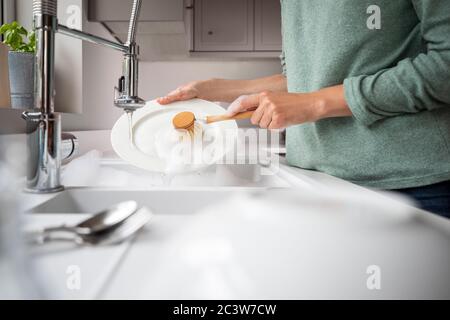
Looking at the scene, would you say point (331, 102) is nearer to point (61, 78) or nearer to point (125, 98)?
point (125, 98)

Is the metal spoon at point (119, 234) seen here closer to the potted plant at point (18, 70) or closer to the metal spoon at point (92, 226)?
the metal spoon at point (92, 226)

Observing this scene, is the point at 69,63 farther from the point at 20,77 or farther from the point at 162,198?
the point at 162,198

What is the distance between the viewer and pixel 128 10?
148cm

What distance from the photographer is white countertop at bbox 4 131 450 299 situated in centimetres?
23

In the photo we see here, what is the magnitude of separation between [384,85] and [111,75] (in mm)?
1610

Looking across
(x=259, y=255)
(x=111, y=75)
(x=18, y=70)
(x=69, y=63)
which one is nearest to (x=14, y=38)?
(x=18, y=70)

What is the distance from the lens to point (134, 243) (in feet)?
1.01

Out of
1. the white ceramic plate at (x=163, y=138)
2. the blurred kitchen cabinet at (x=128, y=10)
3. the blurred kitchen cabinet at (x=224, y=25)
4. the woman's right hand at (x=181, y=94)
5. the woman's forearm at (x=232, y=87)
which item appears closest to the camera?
the white ceramic plate at (x=163, y=138)

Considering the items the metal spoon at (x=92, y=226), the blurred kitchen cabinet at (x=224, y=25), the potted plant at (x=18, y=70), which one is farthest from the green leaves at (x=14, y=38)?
the blurred kitchen cabinet at (x=224, y=25)

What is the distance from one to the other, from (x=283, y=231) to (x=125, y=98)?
16.4 inches

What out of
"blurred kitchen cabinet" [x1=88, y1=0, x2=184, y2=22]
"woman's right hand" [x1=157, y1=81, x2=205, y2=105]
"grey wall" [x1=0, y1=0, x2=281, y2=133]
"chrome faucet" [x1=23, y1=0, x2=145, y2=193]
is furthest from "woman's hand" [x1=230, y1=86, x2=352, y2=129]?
"blurred kitchen cabinet" [x1=88, y1=0, x2=184, y2=22]

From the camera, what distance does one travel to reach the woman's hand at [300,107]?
643 millimetres

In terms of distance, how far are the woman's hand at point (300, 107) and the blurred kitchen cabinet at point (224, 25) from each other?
4.96 ft

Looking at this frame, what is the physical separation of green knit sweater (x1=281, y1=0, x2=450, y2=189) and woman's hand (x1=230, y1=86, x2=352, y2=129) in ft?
0.08
